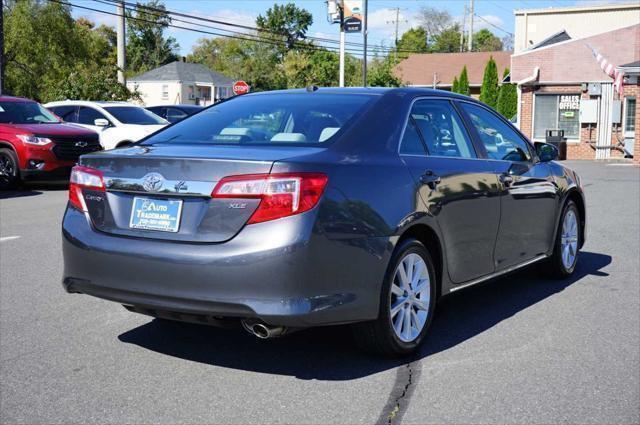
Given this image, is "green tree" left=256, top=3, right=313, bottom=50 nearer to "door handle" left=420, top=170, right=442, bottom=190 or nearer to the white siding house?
the white siding house

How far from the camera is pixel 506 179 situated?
613cm

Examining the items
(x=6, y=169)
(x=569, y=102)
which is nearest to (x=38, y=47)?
(x=569, y=102)

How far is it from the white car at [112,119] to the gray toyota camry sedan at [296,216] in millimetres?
12415

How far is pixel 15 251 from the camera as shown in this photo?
8586mm

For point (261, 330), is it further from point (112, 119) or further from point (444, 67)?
point (444, 67)

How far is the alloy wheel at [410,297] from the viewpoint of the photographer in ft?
15.9

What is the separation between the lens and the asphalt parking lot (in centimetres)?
411

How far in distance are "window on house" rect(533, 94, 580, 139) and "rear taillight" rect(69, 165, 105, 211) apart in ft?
97.5

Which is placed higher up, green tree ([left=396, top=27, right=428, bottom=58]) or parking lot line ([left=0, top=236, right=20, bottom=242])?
green tree ([left=396, top=27, right=428, bottom=58])

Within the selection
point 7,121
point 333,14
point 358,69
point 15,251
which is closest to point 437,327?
point 15,251

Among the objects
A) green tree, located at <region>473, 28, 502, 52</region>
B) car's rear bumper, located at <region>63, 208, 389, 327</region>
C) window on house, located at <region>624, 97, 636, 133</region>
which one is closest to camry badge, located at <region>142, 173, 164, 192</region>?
car's rear bumper, located at <region>63, 208, 389, 327</region>

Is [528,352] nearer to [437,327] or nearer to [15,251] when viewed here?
[437,327]

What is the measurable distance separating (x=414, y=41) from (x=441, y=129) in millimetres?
107100

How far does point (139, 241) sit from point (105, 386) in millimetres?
824
